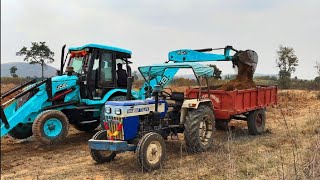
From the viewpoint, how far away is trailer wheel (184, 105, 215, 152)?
24.5 feet

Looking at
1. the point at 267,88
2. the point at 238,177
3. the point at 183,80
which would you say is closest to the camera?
the point at 238,177

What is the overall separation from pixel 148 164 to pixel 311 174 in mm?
2782

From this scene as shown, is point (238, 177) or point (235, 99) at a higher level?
point (235, 99)

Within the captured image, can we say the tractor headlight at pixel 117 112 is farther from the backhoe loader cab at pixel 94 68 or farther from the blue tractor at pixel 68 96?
the backhoe loader cab at pixel 94 68

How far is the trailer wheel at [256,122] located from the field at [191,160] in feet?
0.72

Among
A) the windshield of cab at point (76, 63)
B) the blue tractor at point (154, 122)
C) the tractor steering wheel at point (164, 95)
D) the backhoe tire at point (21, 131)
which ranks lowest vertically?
the backhoe tire at point (21, 131)

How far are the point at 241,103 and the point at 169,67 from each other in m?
2.41

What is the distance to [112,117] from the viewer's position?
6809mm

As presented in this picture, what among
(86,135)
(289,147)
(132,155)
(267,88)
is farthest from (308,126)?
(86,135)

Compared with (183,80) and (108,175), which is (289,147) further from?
(183,80)

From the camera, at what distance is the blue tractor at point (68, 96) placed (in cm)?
838

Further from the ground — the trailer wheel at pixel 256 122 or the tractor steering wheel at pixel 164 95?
the tractor steering wheel at pixel 164 95

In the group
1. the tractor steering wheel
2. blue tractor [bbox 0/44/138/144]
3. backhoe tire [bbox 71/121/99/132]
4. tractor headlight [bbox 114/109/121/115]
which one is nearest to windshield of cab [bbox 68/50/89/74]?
blue tractor [bbox 0/44/138/144]

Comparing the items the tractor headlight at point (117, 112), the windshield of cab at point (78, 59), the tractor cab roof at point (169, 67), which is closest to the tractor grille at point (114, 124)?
the tractor headlight at point (117, 112)
